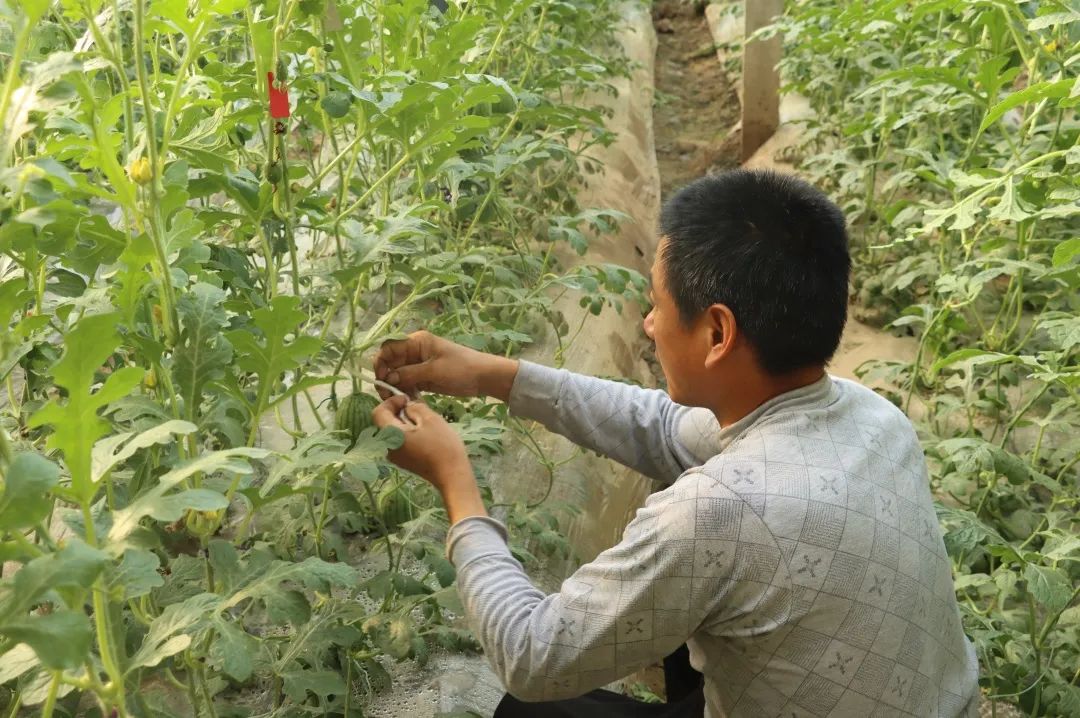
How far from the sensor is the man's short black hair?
5.22 ft

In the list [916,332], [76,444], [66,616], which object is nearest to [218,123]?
[76,444]

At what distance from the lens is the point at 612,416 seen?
2.22 meters

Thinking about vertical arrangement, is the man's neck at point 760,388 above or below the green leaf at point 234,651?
below

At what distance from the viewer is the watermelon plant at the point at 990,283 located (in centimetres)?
235

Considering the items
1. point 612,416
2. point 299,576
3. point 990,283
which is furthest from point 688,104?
point 299,576

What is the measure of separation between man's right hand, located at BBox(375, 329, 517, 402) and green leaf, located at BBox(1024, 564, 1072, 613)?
3.51ft

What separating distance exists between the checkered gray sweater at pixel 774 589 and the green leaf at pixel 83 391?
0.74 metres

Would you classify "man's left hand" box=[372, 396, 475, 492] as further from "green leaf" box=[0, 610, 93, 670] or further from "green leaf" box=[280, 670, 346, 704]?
"green leaf" box=[0, 610, 93, 670]

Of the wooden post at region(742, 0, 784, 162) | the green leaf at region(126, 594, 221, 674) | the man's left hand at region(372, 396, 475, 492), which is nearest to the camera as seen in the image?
the green leaf at region(126, 594, 221, 674)

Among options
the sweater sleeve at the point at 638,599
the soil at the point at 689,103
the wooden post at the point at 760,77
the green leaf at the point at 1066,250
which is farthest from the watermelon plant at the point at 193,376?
the soil at the point at 689,103

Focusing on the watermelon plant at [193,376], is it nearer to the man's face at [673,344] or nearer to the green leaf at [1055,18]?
the man's face at [673,344]

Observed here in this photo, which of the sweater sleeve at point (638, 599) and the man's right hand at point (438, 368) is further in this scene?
the man's right hand at point (438, 368)

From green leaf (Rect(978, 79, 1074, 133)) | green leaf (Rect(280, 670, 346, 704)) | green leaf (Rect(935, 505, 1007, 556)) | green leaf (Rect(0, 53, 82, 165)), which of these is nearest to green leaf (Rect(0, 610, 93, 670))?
green leaf (Rect(0, 53, 82, 165))

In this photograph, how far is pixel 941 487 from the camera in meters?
3.02
